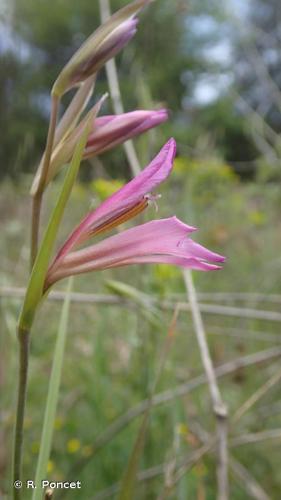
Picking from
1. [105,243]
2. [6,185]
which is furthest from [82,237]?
[6,185]

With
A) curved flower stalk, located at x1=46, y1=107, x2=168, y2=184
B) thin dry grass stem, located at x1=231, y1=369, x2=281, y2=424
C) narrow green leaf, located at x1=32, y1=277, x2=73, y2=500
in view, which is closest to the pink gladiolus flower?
Result: curved flower stalk, located at x1=46, y1=107, x2=168, y2=184

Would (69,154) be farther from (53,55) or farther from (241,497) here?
(53,55)

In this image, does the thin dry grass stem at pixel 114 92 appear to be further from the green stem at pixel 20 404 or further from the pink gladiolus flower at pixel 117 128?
the green stem at pixel 20 404

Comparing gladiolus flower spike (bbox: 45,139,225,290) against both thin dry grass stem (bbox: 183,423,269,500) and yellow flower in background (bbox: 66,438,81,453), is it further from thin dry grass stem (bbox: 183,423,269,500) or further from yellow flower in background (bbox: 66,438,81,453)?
yellow flower in background (bbox: 66,438,81,453)

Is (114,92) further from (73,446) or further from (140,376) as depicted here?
(73,446)

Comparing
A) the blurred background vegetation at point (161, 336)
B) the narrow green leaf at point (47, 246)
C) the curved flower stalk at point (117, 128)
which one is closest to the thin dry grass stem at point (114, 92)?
the blurred background vegetation at point (161, 336)

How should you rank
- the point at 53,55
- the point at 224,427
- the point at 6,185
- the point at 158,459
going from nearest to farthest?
the point at 224,427
the point at 158,459
the point at 6,185
the point at 53,55
